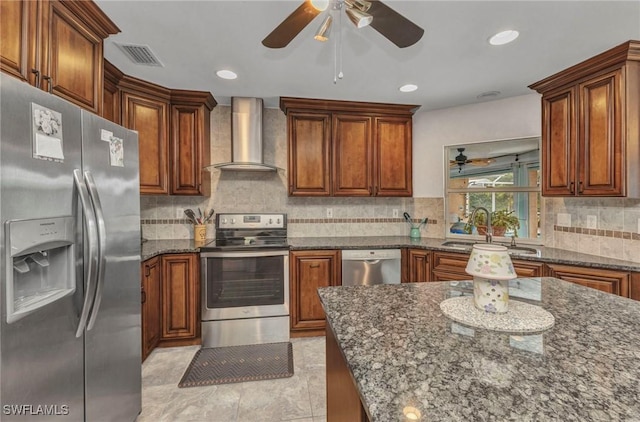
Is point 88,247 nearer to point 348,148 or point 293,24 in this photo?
point 293,24

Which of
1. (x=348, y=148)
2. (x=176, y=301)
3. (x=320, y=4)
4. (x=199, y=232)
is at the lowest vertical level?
(x=176, y=301)

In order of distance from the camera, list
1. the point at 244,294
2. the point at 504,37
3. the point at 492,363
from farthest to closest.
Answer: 1. the point at 244,294
2. the point at 504,37
3. the point at 492,363

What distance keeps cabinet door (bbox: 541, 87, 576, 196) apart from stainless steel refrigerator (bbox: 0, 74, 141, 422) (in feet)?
10.7

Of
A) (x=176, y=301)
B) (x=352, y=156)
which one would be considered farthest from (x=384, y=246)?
(x=176, y=301)

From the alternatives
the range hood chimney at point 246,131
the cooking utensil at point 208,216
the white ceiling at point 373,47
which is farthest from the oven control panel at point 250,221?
the white ceiling at point 373,47

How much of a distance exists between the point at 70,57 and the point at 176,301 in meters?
1.98

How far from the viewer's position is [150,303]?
243 centimetres

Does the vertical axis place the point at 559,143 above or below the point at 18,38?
below

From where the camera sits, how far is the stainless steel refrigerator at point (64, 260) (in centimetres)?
98

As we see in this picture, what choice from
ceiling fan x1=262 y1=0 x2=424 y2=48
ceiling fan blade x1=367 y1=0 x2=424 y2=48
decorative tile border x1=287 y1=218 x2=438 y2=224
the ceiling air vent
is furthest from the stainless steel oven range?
ceiling fan blade x1=367 y1=0 x2=424 y2=48

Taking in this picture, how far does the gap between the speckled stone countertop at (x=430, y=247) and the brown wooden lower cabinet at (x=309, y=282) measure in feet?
0.34

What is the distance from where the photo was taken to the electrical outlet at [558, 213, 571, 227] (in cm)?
276

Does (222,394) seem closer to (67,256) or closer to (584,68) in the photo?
(67,256)

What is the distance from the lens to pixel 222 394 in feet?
6.66
